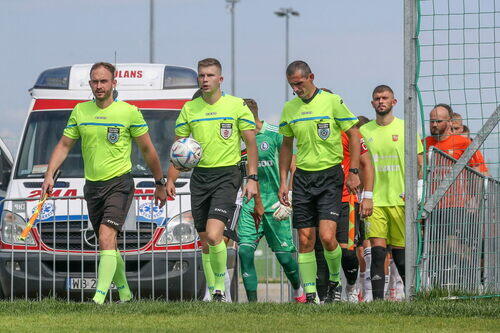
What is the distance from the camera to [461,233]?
35.3ft

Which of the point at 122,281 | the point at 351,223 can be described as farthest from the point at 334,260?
the point at 122,281

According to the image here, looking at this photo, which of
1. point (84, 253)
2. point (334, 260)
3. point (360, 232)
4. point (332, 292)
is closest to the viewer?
point (334, 260)

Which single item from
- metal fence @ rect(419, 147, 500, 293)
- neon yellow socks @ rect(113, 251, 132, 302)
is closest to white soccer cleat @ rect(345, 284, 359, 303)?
metal fence @ rect(419, 147, 500, 293)

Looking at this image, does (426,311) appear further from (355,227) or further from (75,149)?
(75,149)

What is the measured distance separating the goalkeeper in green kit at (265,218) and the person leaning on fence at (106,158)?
172 centimetres

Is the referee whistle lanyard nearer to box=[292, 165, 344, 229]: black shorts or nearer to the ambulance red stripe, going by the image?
box=[292, 165, 344, 229]: black shorts

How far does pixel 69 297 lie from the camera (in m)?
12.1

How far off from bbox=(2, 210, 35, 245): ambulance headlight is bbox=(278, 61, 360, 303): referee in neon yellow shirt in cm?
322

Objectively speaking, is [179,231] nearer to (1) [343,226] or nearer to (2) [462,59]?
(1) [343,226]

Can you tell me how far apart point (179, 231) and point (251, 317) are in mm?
3418

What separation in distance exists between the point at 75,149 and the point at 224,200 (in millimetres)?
3349

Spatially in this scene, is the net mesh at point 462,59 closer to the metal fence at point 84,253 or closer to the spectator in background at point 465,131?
the spectator in background at point 465,131

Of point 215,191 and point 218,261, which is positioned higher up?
point 215,191

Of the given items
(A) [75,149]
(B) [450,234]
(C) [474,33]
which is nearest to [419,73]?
(C) [474,33]
